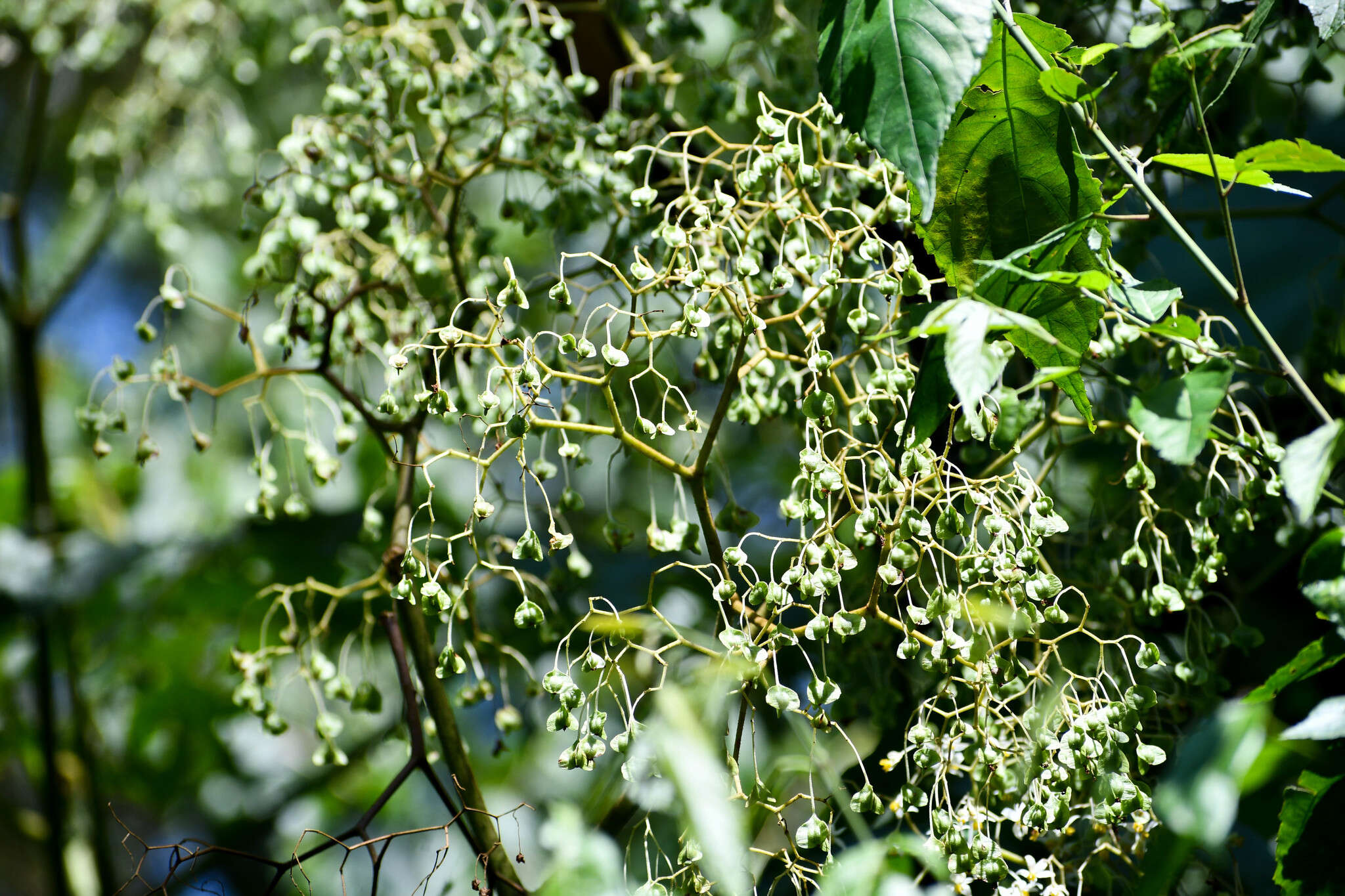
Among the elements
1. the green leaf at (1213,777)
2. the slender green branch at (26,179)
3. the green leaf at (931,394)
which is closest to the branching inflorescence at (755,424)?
the green leaf at (931,394)

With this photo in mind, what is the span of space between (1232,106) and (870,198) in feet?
1.14

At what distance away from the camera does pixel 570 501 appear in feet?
1.63

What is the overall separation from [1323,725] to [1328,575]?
5cm

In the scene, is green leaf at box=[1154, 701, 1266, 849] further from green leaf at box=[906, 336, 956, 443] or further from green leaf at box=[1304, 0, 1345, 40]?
green leaf at box=[1304, 0, 1345, 40]

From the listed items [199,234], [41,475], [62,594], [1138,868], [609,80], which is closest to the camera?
[1138,868]

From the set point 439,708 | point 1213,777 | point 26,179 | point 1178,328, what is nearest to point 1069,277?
point 1178,328

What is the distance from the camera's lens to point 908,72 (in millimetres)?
359

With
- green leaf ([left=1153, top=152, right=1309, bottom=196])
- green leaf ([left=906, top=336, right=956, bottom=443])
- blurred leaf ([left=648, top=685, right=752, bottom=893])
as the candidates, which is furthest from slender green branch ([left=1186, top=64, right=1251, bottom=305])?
blurred leaf ([left=648, top=685, right=752, bottom=893])

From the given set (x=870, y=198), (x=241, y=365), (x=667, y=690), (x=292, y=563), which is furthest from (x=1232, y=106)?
(x=241, y=365)

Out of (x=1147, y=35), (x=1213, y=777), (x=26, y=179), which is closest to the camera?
(x=1213, y=777)

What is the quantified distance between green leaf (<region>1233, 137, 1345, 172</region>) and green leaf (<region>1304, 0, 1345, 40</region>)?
69mm

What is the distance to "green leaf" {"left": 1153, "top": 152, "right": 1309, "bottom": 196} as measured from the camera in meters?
0.36

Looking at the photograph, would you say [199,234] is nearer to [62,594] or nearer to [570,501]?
[62,594]

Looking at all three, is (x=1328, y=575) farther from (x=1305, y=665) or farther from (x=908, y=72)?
(x=908, y=72)
